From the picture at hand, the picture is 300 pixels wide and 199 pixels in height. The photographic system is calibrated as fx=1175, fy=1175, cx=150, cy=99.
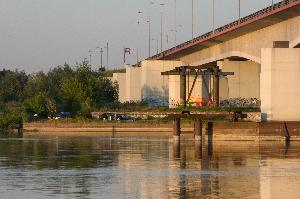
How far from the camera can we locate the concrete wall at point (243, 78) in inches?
4653

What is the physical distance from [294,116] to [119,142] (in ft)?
43.4

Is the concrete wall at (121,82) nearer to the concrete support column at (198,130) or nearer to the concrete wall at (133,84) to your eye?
the concrete wall at (133,84)

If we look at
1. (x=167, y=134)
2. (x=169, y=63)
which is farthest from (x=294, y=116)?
(x=169, y=63)

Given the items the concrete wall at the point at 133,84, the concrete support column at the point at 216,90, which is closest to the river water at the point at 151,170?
the concrete support column at the point at 216,90

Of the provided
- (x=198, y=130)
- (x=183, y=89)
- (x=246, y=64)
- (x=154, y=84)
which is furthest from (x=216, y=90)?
(x=154, y=84)

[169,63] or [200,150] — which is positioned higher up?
[169,63]

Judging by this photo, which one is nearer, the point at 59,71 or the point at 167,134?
the point at 167,134

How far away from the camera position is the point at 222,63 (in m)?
118

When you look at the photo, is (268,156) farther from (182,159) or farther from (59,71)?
(59,71)

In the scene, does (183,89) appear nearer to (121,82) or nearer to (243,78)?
(243,78)

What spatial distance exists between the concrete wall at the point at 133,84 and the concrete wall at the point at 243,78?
30813 mm

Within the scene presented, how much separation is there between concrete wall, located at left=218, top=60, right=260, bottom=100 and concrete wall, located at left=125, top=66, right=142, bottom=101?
101 ft

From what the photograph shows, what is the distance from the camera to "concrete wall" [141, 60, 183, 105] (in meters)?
139

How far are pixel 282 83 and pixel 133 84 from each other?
68576mm
